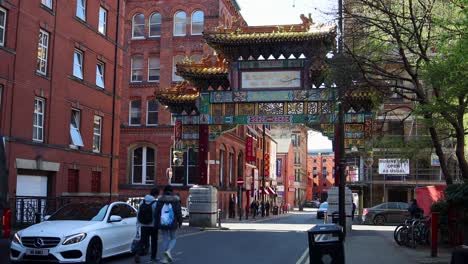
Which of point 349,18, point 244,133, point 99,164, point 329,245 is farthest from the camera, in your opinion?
point 244,133

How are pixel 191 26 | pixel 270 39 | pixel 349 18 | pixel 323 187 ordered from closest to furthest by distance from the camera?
pixel 349 18
pixel 270 39
pixel 191 26
pixel 323 187

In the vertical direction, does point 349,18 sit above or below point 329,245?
above

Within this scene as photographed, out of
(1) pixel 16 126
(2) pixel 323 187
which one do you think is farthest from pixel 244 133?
(2) pixel 323 187

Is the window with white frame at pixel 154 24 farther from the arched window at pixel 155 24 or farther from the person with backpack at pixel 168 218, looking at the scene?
the person with backpack at pixel 168 218

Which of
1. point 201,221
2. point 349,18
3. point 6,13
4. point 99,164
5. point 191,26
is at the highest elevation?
point 191,26

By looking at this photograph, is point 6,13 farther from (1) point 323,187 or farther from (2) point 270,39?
(1) point 323,187

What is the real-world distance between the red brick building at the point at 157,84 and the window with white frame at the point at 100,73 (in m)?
13.9

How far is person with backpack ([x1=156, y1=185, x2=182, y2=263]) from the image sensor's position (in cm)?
1314

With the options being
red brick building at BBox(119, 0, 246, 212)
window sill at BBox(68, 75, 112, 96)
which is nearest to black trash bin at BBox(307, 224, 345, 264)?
window sill at BBox(68, 75, 112, 96)

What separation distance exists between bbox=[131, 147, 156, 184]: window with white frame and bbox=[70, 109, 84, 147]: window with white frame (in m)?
17.5

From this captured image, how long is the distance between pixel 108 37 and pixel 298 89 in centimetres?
1202

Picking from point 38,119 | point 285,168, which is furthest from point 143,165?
point 285,168

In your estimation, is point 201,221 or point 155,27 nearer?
point 201,221

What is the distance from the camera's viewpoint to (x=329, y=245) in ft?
34.5
